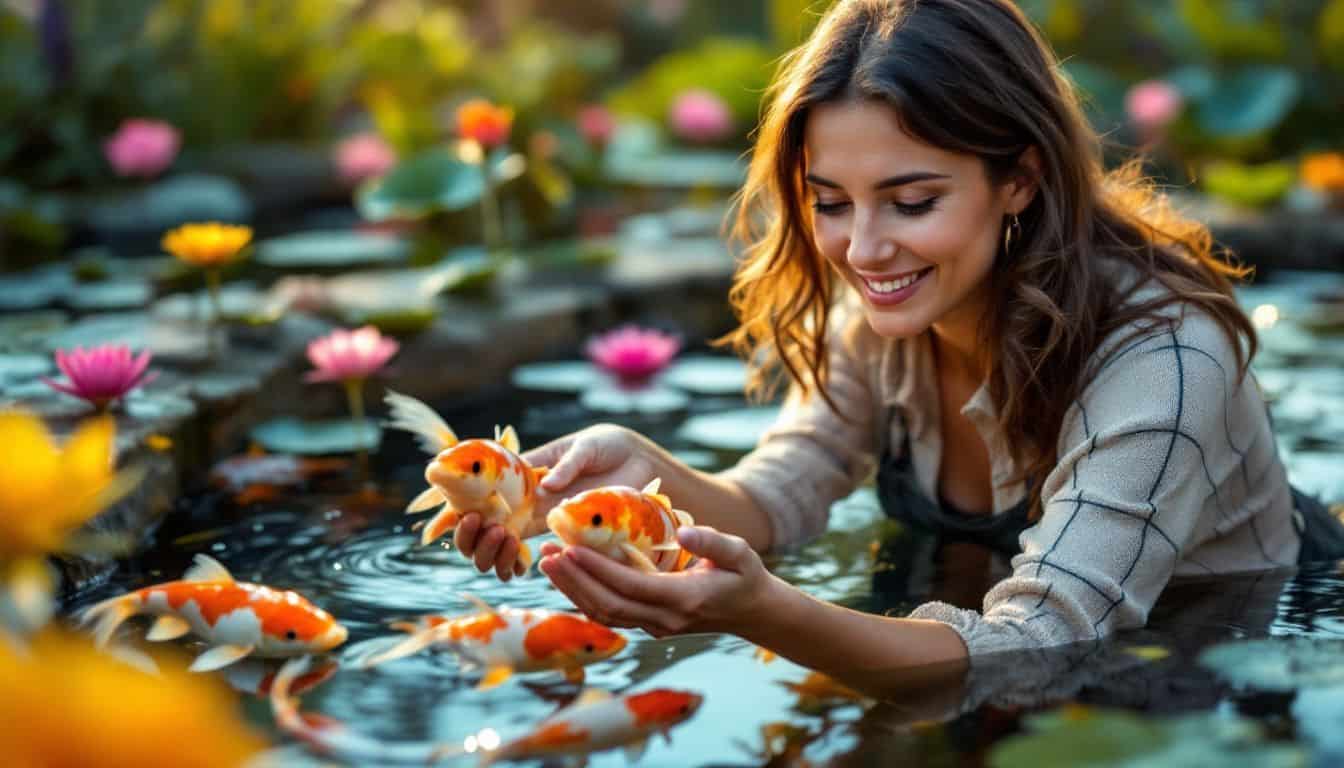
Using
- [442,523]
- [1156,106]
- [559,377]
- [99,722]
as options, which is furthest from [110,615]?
[1156,106]

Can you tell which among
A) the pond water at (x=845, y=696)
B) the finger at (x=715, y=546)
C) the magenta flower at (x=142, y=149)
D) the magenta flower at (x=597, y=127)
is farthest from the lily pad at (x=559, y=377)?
the magenta flower at (x=597, y=127)

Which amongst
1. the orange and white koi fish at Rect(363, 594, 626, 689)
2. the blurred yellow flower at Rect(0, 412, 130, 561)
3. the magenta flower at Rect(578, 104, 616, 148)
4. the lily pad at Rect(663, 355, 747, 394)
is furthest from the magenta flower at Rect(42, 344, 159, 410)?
the magenta flower at Rect(578, 104, 616, 148)

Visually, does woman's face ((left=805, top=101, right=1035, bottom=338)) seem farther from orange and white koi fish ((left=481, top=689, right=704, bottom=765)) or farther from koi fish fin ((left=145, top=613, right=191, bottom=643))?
koi fish fin ((left=145, top=613, right=191, bottom=643))

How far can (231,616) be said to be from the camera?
6.26 feet

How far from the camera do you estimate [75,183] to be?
591 centimetres

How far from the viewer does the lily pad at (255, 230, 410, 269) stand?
463 cm

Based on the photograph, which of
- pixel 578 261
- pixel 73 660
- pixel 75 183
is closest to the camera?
pixel 73 660

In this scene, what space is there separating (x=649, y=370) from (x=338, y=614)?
4.80 feet

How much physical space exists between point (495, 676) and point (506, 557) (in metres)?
0.15

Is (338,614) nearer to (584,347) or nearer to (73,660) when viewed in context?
(73,660)

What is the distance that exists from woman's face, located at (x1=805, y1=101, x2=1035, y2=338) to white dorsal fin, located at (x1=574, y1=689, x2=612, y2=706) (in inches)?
24.4

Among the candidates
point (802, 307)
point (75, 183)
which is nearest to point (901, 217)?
point (802, 307)

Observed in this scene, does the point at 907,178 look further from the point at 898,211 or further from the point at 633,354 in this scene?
the point at 633,354

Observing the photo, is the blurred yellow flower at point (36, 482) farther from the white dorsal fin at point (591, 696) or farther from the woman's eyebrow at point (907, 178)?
the woman's eyebrow at point (907, 178)
